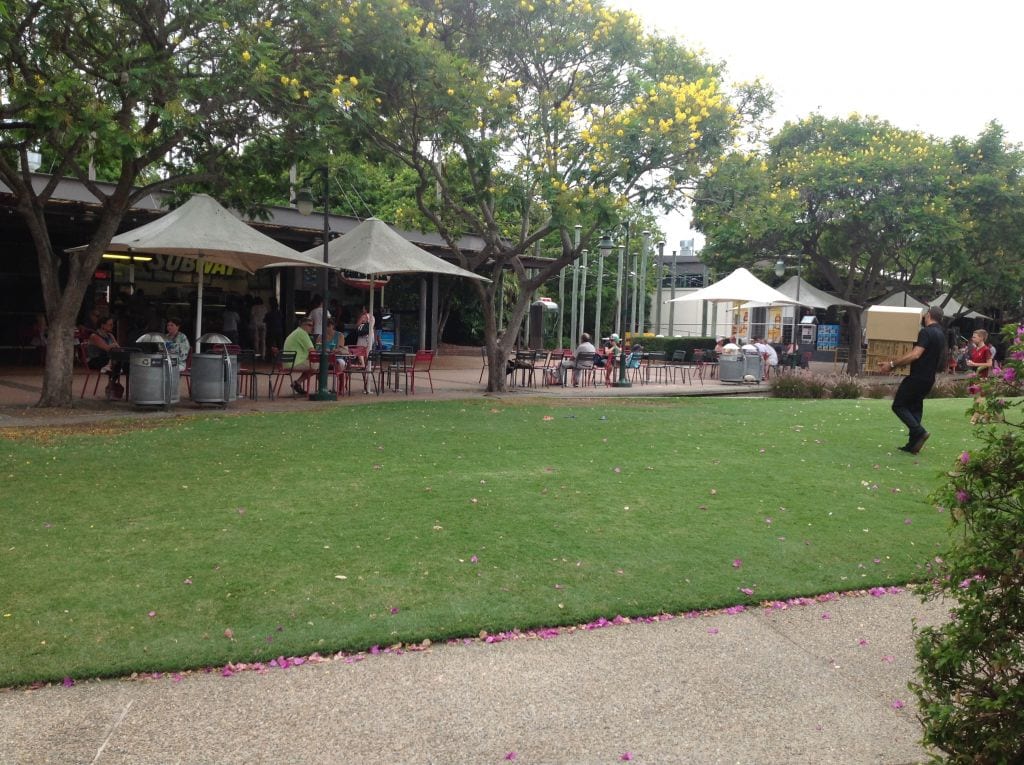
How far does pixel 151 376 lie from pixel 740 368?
14769 mm

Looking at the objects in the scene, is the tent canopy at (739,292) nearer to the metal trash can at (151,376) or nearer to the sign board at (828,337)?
the metal trash can at (151,376)

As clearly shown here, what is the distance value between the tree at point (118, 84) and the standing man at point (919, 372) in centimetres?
824

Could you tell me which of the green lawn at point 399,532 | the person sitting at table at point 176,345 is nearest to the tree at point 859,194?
the person sitting at table at point 176,345

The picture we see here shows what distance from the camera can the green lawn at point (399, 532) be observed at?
14.1 feet

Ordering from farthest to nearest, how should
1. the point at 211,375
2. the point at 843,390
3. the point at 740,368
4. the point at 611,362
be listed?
1. the point at 740,368
2. the point at 611,362
3. the point at 843,390
4. the point at 211,375

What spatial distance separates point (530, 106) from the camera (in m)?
16.2

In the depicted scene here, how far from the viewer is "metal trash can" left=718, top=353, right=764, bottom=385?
71.8 feet

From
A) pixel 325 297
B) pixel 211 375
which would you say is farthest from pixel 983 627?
pixel 325 297

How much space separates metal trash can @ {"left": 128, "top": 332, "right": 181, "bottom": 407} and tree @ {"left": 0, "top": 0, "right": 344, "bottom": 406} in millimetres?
910

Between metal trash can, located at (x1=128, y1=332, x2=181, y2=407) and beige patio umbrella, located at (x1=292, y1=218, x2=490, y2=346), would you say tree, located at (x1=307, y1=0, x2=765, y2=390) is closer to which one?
beige patio umbrella, located at (x1=292, y1=218, x2=490, y2=346)

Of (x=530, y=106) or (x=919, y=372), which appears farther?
(x=530, y=106)

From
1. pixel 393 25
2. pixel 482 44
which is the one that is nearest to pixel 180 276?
pixel 482 44

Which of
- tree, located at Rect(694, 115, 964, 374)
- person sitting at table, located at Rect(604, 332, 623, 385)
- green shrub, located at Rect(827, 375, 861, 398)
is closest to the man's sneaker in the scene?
green shrub, located at Rect(827, 375, 861, 398)

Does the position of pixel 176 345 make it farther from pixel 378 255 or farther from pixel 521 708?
pixel 521 708
